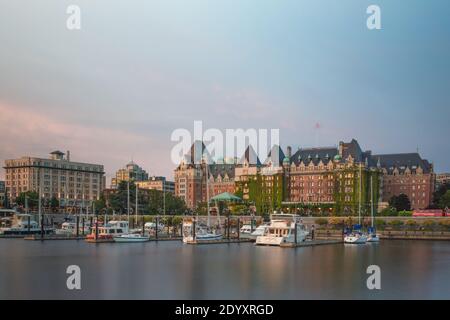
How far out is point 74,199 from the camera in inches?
→ 6732

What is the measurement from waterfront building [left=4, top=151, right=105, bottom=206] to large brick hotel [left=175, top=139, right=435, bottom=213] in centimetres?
4675

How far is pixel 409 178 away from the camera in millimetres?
134000

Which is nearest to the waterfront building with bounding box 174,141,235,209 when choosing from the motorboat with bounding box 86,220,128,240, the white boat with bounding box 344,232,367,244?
the motorboat with bounding box 86,220,128,240

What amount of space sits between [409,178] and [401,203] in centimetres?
1307

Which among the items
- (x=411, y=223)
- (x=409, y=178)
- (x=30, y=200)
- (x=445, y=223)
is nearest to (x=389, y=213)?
(x=411, y=223)

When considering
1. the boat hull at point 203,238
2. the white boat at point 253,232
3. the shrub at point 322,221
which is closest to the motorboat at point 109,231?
the boat hull at point 203,238

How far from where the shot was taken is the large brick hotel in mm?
123438

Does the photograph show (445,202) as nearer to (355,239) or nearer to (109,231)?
(355,239)

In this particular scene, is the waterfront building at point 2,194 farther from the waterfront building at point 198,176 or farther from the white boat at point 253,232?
the white boat at point 253,232

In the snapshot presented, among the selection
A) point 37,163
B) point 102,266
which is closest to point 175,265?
point 102,266

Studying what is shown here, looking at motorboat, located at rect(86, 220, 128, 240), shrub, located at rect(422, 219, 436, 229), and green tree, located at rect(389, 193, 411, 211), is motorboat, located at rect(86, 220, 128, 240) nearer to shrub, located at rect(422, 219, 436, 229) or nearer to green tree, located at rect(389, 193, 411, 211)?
shrub, located at rect(422, 219, 436, 229)

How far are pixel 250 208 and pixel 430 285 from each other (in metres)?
91.1
